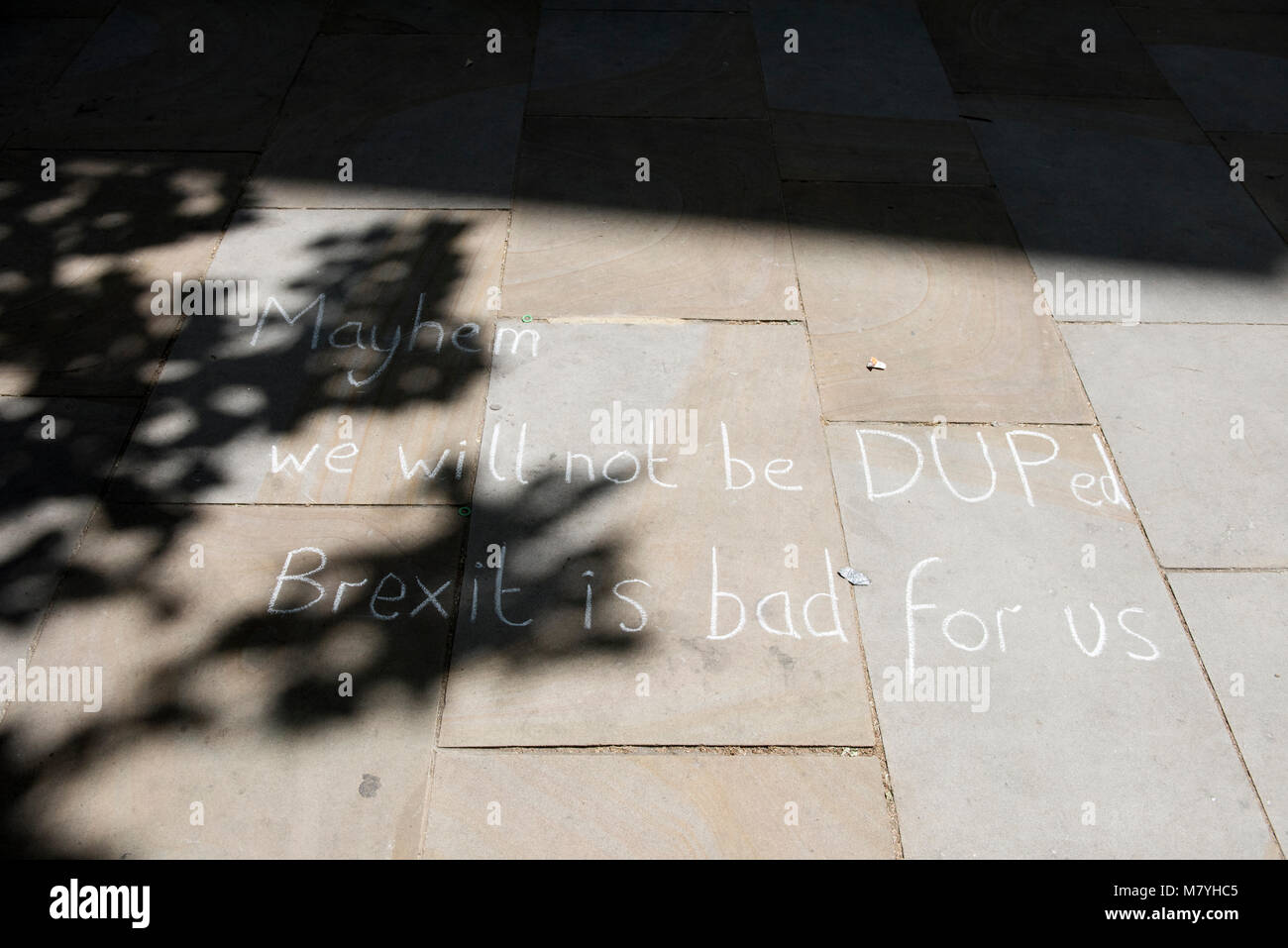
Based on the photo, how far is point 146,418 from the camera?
4441 mm

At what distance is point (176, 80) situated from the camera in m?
6.62

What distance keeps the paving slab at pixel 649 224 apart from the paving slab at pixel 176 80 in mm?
1794

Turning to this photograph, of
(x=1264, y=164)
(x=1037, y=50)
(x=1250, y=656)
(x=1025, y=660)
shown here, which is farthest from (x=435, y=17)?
(x=1250, y=656)

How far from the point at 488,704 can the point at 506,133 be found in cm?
395

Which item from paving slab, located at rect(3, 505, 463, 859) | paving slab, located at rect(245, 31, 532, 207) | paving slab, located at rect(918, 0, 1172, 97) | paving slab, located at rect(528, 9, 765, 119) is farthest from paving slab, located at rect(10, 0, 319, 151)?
paving slab, located at rect(918, 0, 1172, 97)

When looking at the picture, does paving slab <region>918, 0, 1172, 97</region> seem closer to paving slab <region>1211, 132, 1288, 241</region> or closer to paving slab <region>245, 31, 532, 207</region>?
paving slab <region>1211, 132, 1288, 241</region>

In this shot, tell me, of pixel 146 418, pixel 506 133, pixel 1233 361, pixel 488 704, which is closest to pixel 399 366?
pixel 146 418

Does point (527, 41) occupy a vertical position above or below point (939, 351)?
above

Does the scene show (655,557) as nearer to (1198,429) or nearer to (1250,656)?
(1250,656)

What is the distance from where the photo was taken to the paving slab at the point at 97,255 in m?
4.70

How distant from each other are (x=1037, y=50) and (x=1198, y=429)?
3.80 meters
